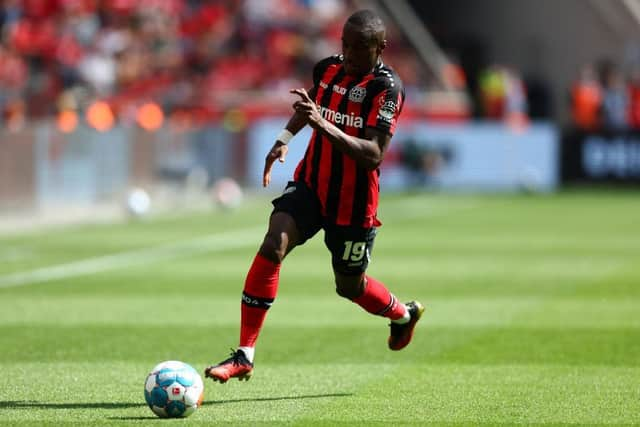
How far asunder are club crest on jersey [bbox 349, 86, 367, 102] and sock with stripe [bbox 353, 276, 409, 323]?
1141 millimetres

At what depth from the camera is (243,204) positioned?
24.6 metres

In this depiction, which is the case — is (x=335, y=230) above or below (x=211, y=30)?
below

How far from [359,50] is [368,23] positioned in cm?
18

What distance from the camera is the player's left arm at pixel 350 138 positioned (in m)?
6.85

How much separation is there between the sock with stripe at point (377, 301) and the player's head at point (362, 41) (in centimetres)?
135

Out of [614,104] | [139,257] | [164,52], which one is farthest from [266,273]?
[614,104]

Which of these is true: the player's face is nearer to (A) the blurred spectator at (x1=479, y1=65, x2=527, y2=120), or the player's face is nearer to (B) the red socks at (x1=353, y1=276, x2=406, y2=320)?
(B) the red socks at (x1=353, y1=276, x2=406, y2=320)

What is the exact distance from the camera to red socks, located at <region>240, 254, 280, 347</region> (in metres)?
7.30

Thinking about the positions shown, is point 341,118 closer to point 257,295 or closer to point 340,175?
point 340,175

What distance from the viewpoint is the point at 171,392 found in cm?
666

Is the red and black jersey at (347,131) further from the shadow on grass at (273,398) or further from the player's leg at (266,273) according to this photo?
the shadow on grass at (273,398)

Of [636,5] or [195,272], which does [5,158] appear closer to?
[195,272]

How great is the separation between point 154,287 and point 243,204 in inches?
465

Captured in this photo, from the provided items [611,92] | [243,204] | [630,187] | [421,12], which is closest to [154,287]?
[243,204]
